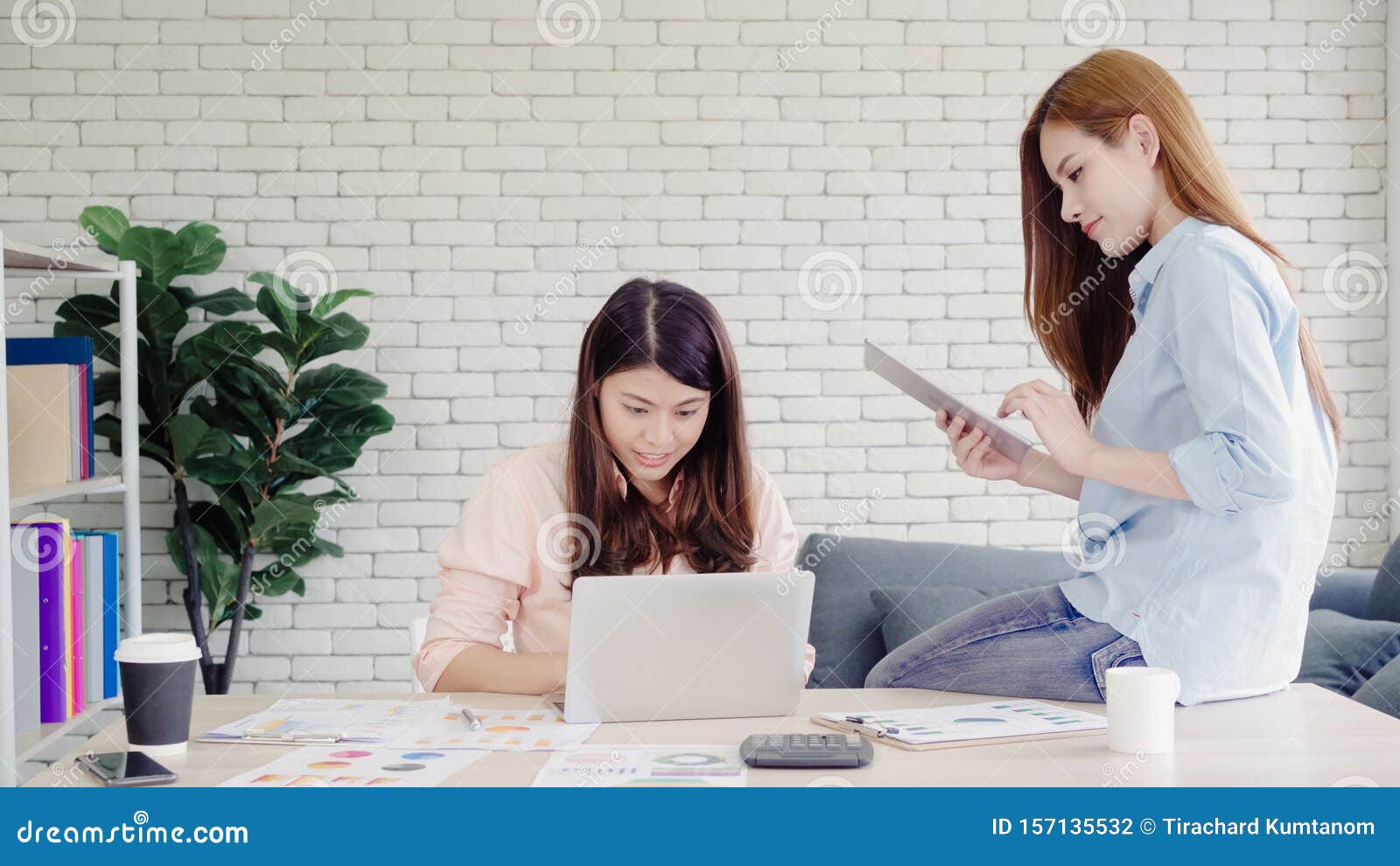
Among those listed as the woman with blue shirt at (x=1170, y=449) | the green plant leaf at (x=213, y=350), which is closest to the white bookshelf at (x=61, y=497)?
the green plant leaf at (x=213, y=350)

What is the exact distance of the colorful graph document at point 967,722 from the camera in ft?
4.78

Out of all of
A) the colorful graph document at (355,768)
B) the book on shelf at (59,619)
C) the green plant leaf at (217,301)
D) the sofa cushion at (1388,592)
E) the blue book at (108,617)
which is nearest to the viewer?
the colorful graph document at (355,768)

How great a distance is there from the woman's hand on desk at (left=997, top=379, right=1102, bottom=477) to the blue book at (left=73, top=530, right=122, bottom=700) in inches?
72.9

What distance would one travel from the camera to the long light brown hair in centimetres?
172

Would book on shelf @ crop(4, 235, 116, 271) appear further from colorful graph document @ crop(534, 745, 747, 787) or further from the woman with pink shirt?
colorful graph document @ crop(534, 745, 747, 787)

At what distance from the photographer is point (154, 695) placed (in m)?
1.41

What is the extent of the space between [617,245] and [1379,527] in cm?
248

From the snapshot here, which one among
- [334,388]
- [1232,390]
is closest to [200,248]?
[334,388]

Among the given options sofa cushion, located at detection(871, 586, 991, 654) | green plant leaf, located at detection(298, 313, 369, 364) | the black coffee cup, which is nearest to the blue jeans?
the black coffee cup

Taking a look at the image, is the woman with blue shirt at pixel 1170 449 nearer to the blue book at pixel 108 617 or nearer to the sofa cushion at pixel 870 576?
the sofa cushion at pixel 870 576

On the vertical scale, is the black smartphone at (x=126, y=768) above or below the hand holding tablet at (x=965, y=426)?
below

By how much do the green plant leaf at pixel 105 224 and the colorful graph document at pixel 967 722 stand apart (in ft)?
8.74

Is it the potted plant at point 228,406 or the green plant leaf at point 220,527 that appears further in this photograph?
the green plant leaf at point 220,527
